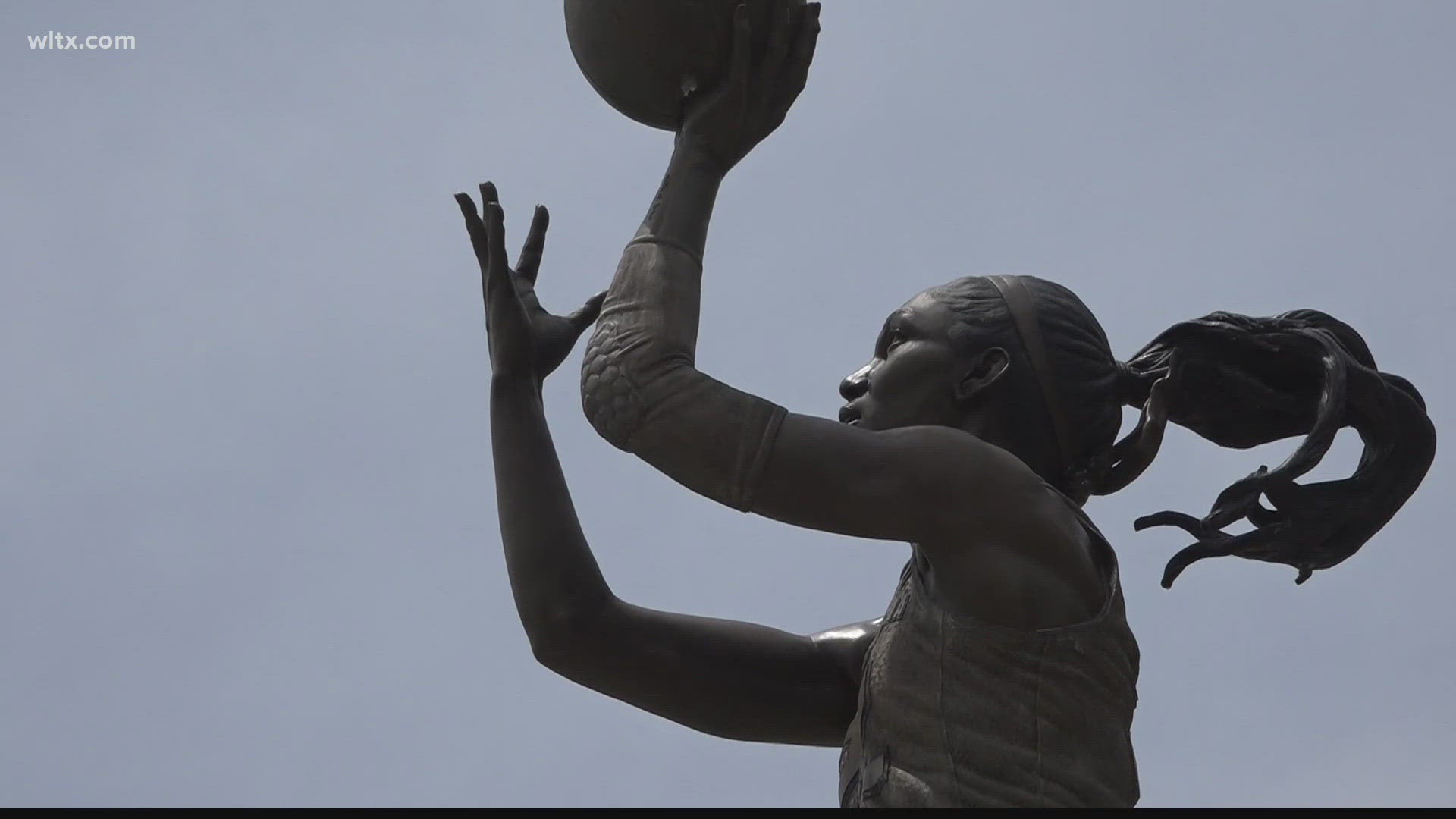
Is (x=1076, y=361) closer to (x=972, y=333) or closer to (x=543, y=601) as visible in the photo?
(x=972, y=333)

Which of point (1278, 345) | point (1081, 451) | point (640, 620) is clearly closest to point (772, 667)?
point (640, 620)

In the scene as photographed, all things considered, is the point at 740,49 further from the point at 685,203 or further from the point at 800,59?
the point at 685,203

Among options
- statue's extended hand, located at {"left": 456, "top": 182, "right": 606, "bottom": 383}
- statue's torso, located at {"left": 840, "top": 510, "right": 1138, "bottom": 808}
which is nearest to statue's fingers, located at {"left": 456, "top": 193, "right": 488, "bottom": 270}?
statue's extended hand, located at {"left": 456, "top": 182, "right": 606, "bottom": 383}

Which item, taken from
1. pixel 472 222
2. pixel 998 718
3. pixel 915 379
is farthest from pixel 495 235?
pixel 998 718

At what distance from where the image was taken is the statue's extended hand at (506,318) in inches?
324

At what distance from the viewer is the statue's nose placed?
8.12 metres

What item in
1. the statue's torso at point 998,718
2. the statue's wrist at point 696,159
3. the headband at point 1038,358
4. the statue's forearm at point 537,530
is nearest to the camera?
the statue's torso at point 998,718

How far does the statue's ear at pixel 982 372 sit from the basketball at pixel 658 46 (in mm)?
1099

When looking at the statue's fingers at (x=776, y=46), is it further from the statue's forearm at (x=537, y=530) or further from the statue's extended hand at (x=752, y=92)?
the statue's forearm at (x=537, y=530)

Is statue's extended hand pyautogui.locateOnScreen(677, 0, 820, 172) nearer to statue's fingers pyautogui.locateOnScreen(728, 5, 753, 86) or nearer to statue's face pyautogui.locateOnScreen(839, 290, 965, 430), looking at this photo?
statue's fingers pyautogui.locateOnScreen(728, 5, 753, 86)

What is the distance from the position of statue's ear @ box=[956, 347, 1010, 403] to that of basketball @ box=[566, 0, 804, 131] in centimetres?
110

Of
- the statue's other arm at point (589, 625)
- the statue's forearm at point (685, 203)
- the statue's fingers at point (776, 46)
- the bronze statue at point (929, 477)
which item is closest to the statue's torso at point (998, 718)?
the bronze statue at point (929, 477)

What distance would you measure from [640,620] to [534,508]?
19.0 inches

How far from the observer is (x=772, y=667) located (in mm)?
8430
